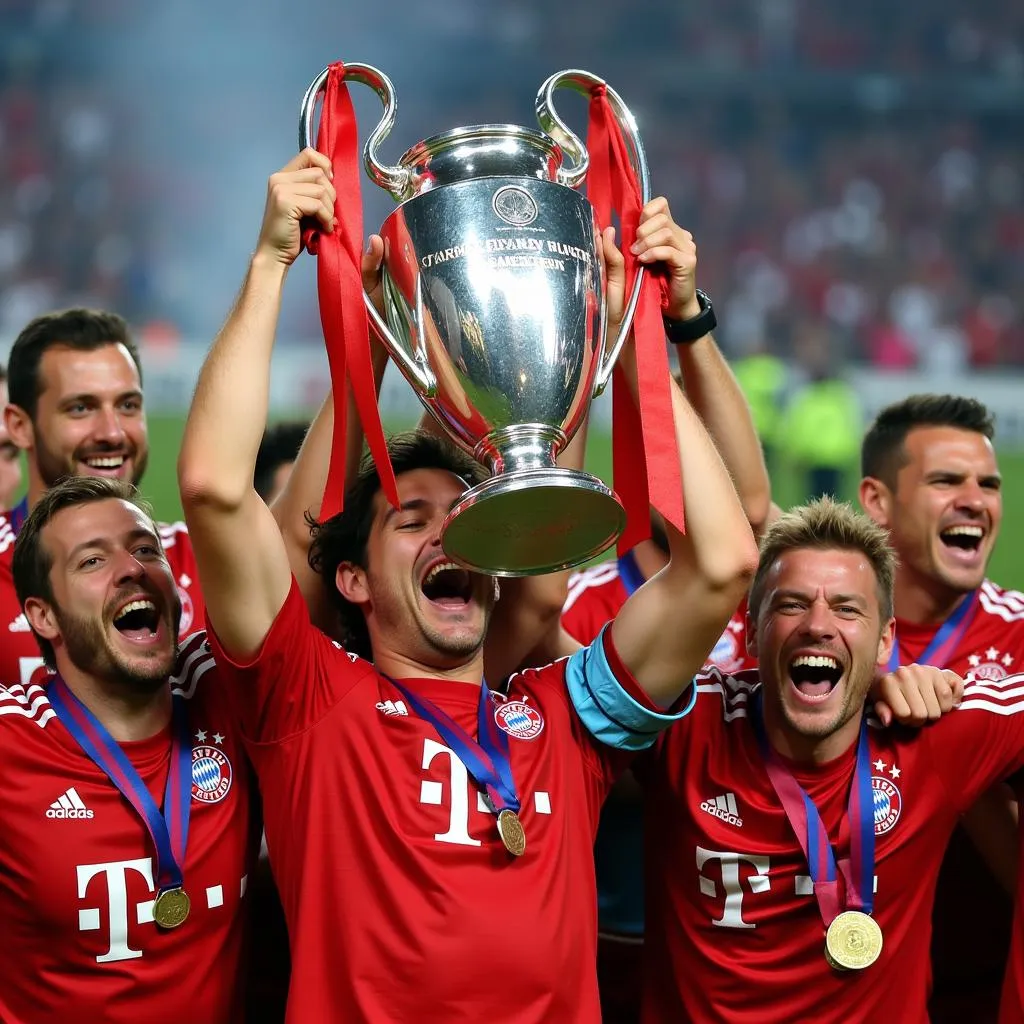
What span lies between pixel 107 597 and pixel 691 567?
1.01 meters

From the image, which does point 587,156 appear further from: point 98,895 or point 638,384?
point 98,895

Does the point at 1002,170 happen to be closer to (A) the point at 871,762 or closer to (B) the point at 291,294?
(B) the point at 291,294

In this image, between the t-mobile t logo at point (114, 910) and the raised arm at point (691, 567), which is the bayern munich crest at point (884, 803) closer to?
the raised arm at point (691, 567)

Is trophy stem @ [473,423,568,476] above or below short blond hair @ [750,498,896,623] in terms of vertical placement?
above

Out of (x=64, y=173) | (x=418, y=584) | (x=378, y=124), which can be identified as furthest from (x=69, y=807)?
(x=64, y=173)

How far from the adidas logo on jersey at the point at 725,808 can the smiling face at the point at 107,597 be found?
3.17ft

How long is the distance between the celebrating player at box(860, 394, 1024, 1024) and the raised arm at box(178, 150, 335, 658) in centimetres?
153

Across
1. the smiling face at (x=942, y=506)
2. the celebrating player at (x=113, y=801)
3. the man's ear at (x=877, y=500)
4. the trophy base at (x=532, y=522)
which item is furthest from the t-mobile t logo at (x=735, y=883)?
the man's ear at (x=877, y=500)

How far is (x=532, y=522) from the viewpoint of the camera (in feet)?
7.06

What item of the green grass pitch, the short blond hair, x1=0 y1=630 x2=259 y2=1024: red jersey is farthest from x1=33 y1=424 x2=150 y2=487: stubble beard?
the green grass pitch

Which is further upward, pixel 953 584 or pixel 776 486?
pixel 776 486

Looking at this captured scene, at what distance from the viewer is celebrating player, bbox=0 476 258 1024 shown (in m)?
2.47

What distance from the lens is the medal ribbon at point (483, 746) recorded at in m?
2.44

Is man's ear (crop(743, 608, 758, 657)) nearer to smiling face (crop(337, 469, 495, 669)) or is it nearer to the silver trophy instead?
smiling face (crop(337, 469, 495, 669))
